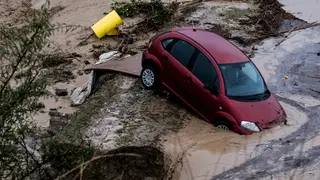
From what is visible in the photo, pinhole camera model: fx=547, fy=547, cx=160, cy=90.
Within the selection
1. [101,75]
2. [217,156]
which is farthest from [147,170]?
[101,75]

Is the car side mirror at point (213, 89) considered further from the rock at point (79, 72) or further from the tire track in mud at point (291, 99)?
the rock at point (79, 72)

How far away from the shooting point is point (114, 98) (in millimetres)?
12836

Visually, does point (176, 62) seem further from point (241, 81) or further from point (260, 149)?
point (260, 149)

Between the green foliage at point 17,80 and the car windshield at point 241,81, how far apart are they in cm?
508

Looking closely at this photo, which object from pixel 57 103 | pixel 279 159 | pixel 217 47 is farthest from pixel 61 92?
pixel 279 159

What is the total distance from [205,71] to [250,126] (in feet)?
5.04

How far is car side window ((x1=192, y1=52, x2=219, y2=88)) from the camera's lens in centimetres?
1147

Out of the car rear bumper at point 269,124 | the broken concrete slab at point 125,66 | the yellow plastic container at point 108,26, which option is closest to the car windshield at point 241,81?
the car rear bumper at point 269,124

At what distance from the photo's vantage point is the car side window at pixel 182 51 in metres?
12.0

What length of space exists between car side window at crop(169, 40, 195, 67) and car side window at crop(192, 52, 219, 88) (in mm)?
258

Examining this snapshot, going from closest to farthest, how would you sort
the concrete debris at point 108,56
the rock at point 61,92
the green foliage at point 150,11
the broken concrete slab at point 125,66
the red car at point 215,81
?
1. the red car at point 215,81
2. the broken concrete slab at point 125,66
3. the rock at point 61,92
4. the concrete debris at point 108,56
5. the green foliage at point 150,11

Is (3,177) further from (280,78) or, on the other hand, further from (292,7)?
(292,7)

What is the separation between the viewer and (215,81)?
11.4m

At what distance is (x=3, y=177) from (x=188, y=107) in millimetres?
5750
